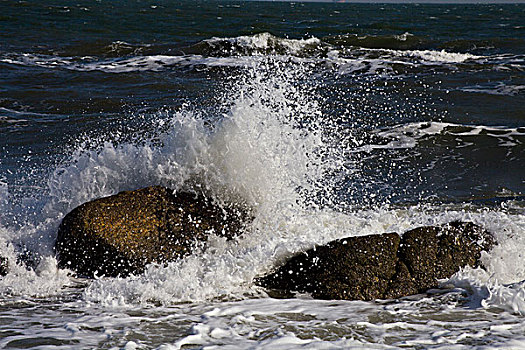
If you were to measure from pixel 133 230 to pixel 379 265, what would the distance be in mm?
1537

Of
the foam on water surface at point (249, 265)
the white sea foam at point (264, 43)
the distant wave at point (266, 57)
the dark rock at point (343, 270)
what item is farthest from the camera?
the white sea foam at point (264, 43)

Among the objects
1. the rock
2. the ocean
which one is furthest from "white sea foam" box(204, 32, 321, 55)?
the rock

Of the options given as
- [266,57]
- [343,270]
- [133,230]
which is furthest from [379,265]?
[266,57]

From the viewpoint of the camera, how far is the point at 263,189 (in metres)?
4.35

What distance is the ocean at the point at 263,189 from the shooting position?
2.95 m

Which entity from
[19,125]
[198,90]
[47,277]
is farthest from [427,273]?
[198,90]

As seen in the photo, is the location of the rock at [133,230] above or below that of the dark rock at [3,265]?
above

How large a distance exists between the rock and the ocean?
4.0 inches

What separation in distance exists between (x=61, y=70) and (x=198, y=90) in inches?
165

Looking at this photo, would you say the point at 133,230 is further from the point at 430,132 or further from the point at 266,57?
the point at 266,57

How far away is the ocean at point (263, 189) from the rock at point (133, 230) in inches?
4.0

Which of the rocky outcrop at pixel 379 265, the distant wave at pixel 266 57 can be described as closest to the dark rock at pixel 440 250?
the rocky outcrop at pixel 379 265

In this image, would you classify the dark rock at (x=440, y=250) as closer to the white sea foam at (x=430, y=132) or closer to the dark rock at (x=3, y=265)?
the dark rock at (x=3, y=265)

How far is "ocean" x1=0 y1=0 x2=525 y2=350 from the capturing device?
2.95 m
